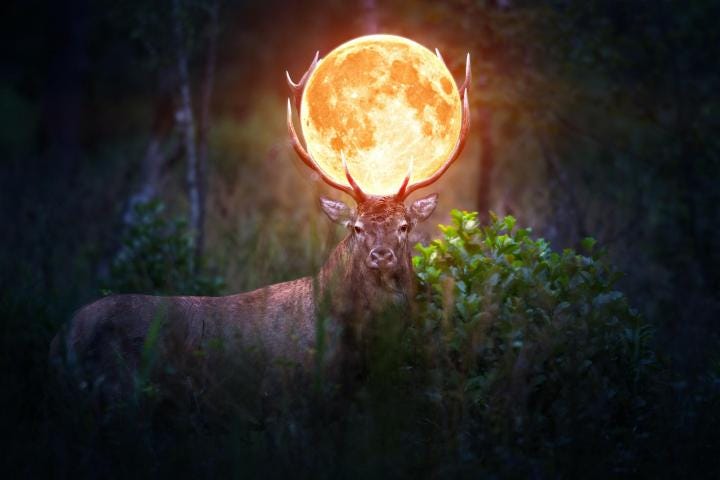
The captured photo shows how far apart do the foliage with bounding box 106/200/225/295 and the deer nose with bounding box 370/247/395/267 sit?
2.72m

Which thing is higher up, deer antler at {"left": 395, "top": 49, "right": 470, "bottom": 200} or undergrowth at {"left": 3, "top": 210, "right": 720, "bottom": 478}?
deer antler at {"left": 395, "top": 49, "right": 470, "bottom": 200}

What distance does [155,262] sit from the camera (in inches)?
355

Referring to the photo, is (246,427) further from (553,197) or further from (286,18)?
(286,18)

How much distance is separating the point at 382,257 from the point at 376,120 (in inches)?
46.3

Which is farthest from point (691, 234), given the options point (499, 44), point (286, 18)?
point (286, 18)

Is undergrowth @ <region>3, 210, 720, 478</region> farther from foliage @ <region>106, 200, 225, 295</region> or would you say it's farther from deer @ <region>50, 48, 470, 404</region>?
foliage @ <region>106, 200, 225, 295</region>

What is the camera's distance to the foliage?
8641mm

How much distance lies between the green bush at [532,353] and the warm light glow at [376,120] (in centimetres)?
71

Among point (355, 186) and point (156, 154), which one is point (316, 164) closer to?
point (355, 186)

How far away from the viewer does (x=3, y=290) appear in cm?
707

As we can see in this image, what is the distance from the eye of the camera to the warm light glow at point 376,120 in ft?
22.3

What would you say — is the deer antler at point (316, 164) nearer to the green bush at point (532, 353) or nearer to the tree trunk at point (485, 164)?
the green bush at point (532, 353)

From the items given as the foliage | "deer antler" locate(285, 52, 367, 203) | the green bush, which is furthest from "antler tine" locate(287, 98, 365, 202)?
the foliage

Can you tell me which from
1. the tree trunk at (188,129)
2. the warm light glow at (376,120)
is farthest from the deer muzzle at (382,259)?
Result: the tree trunk at (188,129)
